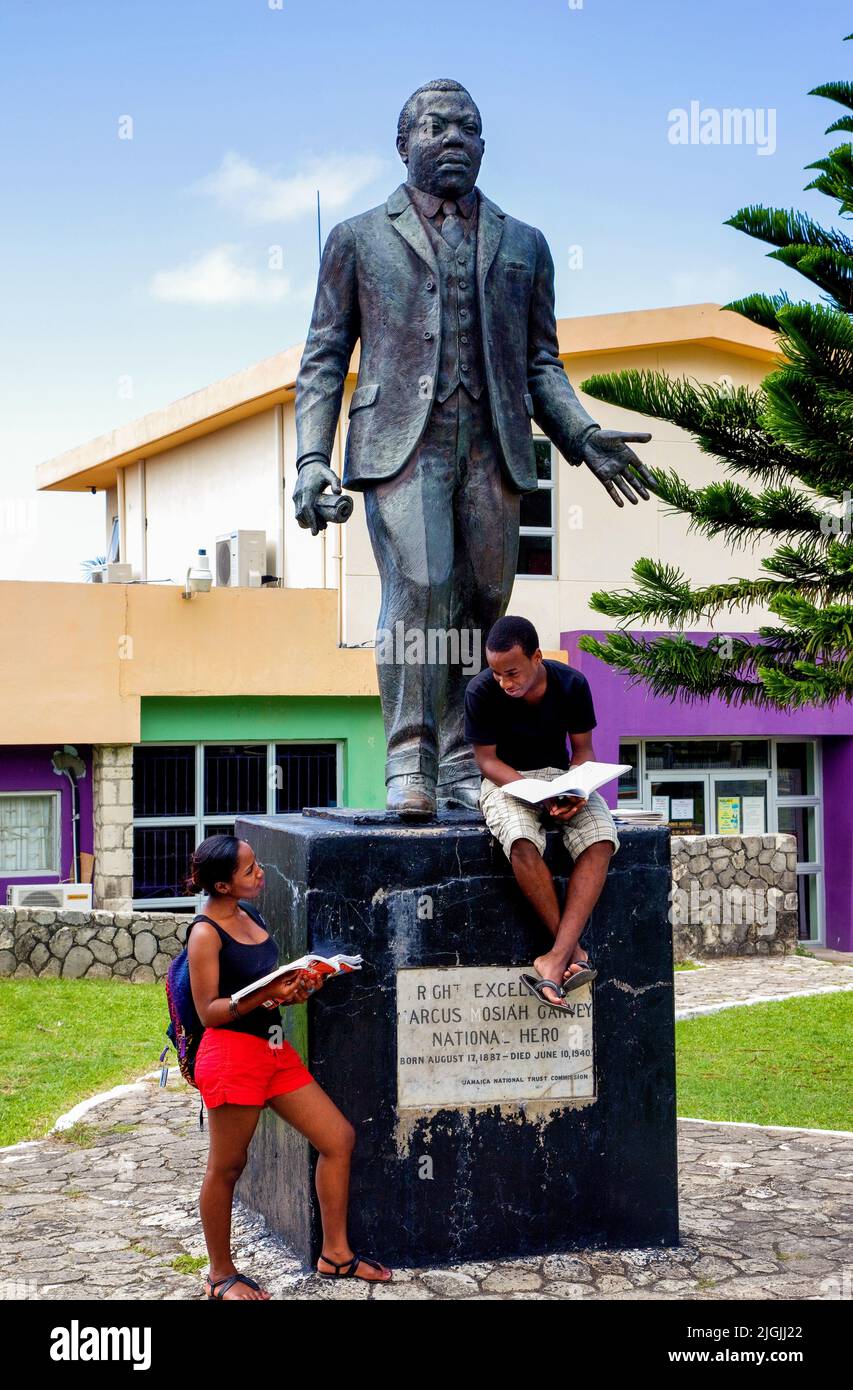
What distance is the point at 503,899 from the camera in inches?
185

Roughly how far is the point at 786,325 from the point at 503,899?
5.10 m

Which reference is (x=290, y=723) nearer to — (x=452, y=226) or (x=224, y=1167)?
(x=452, y=226)

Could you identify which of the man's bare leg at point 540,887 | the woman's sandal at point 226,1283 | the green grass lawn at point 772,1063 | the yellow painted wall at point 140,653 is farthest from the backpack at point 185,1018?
the yellow painted wall at point 140,653

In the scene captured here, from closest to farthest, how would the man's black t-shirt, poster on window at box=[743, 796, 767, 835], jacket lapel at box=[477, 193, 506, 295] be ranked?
the man's black t-shirt, jacket lapel at box=[477, 193, 506, 295], poster on window at box=[743, 796, 767, 835]

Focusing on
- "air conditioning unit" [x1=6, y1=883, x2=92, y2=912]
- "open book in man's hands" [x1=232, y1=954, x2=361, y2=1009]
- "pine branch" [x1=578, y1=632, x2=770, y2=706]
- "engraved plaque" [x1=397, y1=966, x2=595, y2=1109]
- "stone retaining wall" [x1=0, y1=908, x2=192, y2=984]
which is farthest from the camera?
"air conditioning unit" [x1=6, y1=883, x2=92, y2=912]

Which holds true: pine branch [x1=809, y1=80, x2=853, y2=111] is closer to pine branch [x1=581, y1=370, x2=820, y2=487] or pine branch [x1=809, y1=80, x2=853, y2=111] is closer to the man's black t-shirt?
pine branch [x1=581, y1=370, x2=820, y2=487]

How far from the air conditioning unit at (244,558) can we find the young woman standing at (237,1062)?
36.4 feet

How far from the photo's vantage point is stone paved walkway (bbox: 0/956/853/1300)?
4434 mm

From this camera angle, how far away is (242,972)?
423 centimetres

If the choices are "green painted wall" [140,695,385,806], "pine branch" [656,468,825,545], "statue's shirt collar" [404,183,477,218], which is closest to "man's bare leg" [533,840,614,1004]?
"statue's shirt collar" [404,183,477,218]

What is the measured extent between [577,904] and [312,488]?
1.54 metres

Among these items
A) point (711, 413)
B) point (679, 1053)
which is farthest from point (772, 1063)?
point (711, 413)

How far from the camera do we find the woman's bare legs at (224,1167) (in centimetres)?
419

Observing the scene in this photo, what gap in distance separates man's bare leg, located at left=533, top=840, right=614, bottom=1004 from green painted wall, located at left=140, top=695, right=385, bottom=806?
10085 mm
